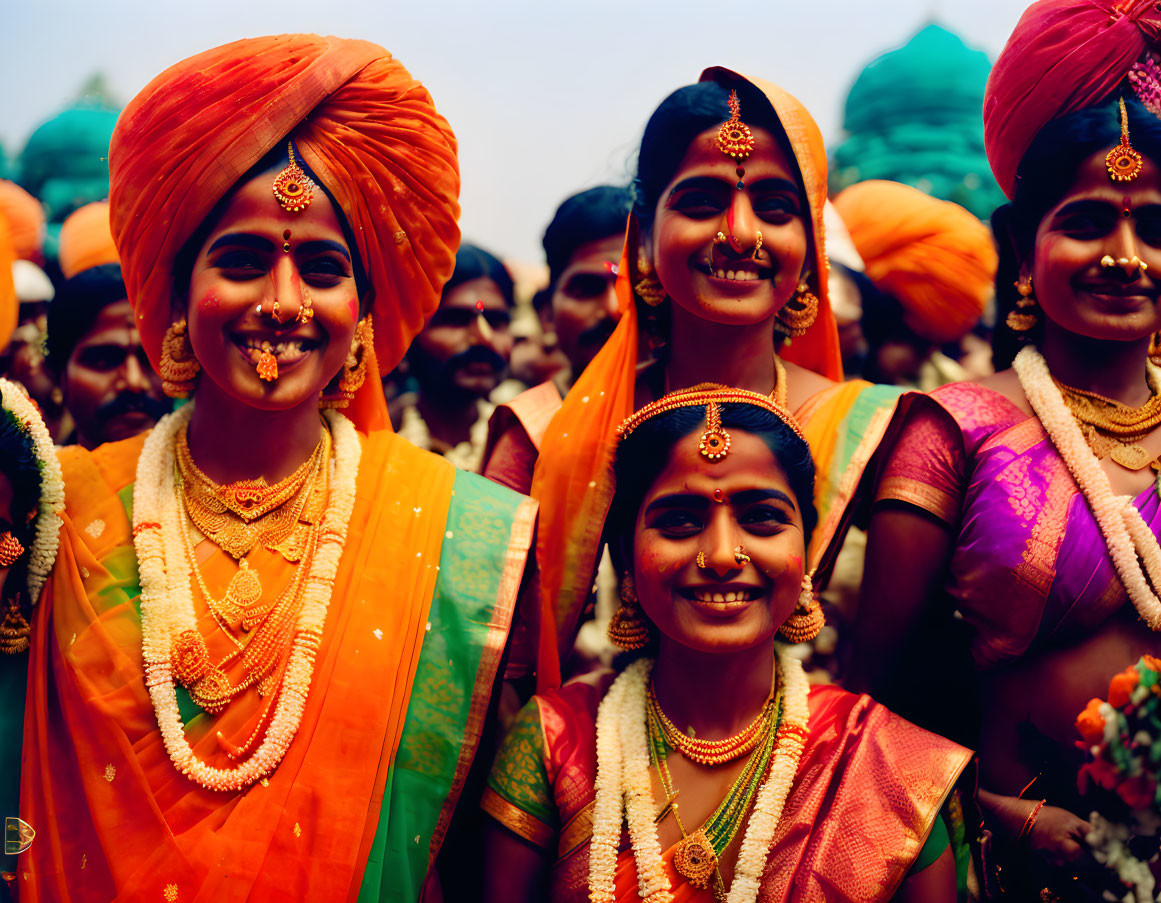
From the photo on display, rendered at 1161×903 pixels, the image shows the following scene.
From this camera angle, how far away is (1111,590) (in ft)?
10.1

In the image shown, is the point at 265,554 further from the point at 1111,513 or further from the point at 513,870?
the point at 1111,513

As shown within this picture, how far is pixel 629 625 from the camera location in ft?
10.1

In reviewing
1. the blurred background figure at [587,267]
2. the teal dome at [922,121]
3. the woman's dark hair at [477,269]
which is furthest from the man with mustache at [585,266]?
the teal dome at [922,121]

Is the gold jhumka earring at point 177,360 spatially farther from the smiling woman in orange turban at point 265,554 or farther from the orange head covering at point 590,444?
the orange head covering at point 590,444

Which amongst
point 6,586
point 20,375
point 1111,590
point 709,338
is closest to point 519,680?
point 709,338

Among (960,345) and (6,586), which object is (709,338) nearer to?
(6,586)

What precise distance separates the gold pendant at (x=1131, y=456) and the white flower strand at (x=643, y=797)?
3.40ft

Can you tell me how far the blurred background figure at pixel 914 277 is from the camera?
5289 mm

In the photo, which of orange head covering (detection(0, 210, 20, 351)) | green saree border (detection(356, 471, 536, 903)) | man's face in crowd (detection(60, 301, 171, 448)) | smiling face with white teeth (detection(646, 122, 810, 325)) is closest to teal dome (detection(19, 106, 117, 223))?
man's face in crowd (detection(60, 301, 171, 448))

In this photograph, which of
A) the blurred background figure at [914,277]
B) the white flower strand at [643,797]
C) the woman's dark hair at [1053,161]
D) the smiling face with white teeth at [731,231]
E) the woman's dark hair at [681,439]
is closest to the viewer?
the white flower strand at [643,797]

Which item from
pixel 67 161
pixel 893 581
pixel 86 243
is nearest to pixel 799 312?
pixel 893 581

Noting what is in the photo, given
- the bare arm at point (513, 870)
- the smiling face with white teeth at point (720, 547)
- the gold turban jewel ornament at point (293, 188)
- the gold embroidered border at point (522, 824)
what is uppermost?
the gold turban jewel ornament at point (293, 188)

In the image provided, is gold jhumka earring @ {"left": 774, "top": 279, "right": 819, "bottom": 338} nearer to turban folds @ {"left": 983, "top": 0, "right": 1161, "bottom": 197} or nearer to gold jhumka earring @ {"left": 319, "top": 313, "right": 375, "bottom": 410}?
turban folds @ {"left": 983, "top": 0, "right": 1161, "bottom": 197}

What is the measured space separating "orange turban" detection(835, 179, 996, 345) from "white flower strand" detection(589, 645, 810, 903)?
2.73m
